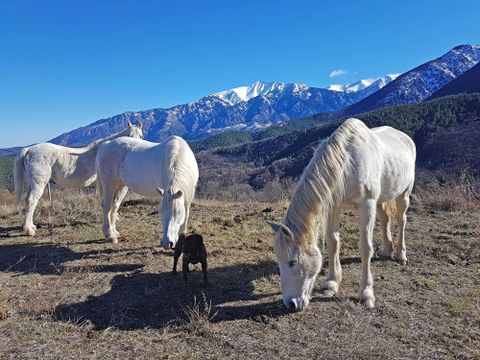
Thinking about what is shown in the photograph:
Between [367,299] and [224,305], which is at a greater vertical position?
[224,305]

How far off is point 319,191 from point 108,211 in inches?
192

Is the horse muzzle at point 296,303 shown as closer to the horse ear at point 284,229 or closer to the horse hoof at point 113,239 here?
the horse ear at point 284,229

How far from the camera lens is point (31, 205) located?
8.12 metres

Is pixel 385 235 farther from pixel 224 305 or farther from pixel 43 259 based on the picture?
pixel 43 259

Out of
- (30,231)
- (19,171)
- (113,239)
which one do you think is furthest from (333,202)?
(19,171)

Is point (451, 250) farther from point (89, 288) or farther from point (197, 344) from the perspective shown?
point (89, 288)

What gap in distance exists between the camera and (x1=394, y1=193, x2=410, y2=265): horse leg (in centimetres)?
584

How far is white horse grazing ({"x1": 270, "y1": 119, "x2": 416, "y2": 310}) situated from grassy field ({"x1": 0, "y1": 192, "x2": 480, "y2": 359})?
332 millimetres

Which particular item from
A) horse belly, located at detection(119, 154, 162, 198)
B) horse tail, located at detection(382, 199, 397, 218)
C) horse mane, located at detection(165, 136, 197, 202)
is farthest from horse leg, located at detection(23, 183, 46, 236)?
horse tail, located at detection(382, 199, 397, 218)

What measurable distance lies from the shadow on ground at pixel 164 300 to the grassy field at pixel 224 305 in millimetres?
14

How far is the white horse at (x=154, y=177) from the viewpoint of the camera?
5.52 metres

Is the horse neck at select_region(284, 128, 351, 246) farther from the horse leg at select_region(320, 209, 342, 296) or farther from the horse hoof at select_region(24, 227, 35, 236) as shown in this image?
the horse hoof at select_region(24, 227, 35, 236)

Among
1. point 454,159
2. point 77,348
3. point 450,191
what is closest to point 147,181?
point 77,348

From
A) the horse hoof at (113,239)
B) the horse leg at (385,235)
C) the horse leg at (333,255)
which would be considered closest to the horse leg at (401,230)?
the horse leg at (385,235)
